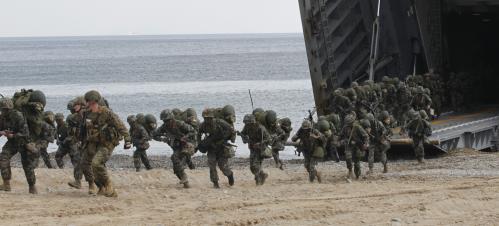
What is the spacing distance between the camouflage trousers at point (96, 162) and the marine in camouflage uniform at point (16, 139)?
0.68 m

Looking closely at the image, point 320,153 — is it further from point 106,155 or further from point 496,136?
point 496,136

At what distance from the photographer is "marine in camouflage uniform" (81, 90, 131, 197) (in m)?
11.5

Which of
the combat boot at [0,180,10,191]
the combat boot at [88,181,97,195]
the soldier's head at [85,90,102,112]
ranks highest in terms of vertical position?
the soldier's head at [85,90,102,112]

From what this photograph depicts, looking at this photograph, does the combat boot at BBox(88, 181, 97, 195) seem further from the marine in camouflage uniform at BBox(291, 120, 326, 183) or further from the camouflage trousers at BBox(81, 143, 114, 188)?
the marine in camouflage uniform at BBox(291, 120, 326, 183)

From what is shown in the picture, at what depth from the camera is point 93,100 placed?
449 inches

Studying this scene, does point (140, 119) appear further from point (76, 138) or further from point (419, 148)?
point (419, 148)

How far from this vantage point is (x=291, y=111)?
1575 inches

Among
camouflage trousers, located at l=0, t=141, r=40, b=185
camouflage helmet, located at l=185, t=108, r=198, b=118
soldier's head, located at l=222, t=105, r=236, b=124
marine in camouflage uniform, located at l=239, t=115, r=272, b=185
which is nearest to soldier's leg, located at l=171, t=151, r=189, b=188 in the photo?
soldier's head, located at l=222, t=105, r=236, b=124

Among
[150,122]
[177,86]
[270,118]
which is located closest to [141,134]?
[150,122]

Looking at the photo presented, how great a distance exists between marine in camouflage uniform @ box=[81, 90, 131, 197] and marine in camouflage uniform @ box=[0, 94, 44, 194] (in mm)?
773

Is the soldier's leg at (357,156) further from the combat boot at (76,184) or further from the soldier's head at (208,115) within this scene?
the combat boot at (76,184)

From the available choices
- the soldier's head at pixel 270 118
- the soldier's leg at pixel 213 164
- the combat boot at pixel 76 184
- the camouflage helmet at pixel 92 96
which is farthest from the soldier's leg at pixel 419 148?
the camouflage helmet at pixel 92 96

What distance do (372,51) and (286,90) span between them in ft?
112

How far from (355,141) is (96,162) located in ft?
15.9
